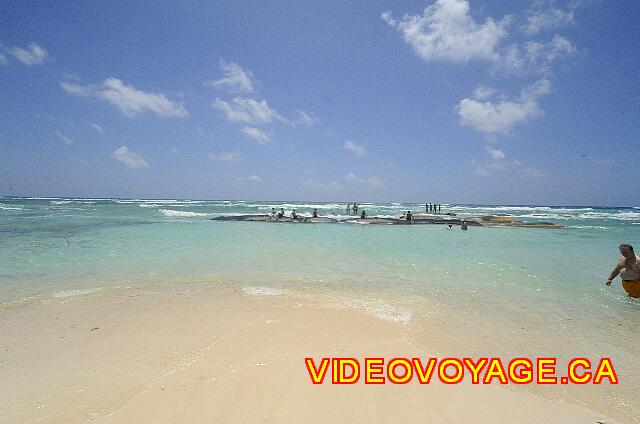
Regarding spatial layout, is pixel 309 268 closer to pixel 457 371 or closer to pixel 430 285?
pixel 430 285

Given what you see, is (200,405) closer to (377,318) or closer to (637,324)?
(377,318)

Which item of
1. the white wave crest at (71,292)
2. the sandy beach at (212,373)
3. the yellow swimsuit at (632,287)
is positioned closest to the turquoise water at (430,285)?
the white wave crest at (71,292)

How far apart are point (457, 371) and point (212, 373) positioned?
312 centimetres

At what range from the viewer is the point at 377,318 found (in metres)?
6.11

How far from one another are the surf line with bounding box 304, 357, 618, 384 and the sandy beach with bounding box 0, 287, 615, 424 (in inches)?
6.6

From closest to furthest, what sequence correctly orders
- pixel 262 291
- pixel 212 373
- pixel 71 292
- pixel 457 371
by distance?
pixel 212 373
pixel 457 371
pixel 71 292
pixel 262 291

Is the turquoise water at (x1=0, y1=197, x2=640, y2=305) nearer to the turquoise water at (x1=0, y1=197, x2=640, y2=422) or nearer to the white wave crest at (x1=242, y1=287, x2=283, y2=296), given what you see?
the turquoise water at (x1=0, y1=197, x2=640, y2=422)

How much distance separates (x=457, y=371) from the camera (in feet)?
13.8

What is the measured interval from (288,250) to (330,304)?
849 centimetres

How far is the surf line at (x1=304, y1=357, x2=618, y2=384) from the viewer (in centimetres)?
401

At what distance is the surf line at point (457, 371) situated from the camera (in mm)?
4012

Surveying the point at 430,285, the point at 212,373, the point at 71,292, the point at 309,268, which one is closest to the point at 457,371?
the point at 212,373

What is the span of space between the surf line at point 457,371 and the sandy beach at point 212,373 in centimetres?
17

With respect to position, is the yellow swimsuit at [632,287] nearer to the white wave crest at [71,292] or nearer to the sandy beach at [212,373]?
the sandy beach at [212,373]
